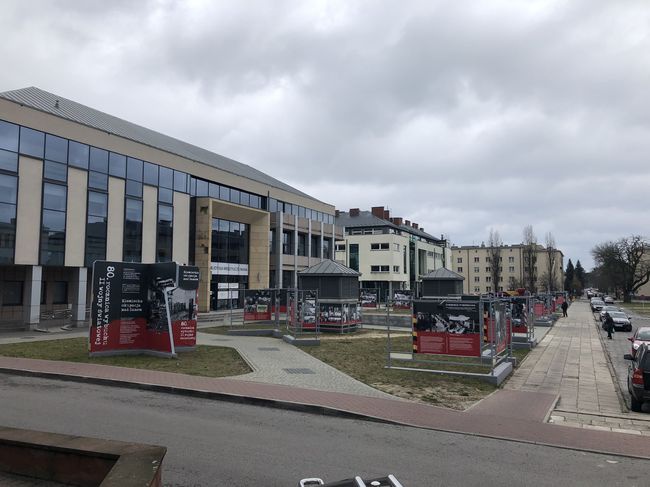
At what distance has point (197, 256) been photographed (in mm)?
40906

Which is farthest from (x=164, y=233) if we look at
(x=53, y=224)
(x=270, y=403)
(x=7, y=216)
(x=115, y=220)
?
(x=270, y=403)

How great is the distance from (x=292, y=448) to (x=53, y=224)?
26.0 m

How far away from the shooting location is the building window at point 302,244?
2255 inches

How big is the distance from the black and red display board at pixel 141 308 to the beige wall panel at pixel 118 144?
50.6 feet

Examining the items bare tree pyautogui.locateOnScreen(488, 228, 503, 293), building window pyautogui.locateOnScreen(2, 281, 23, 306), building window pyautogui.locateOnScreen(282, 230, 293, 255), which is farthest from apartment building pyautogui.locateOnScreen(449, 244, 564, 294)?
building window pyautogui.locateOnScreen(2, 281, 23, 306)

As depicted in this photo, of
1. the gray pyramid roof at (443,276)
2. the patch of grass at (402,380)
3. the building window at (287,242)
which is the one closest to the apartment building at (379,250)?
the building window at (287,242)

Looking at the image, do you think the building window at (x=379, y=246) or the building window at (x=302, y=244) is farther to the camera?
the building window at (x=379, y=246)

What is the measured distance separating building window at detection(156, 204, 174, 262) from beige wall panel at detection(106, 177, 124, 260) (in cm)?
367

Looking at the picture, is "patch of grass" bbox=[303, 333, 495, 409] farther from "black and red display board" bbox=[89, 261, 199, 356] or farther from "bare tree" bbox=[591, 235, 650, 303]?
"bare tree" bbox=[591, 235, 650, 303]

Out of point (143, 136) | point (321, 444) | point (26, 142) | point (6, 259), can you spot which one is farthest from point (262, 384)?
point (143, 136)

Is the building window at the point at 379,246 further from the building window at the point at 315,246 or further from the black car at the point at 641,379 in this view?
the black car at the point at 641,379

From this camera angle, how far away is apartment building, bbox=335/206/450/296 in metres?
79.0

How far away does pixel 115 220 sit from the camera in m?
32.3

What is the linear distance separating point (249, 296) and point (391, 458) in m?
22.5
